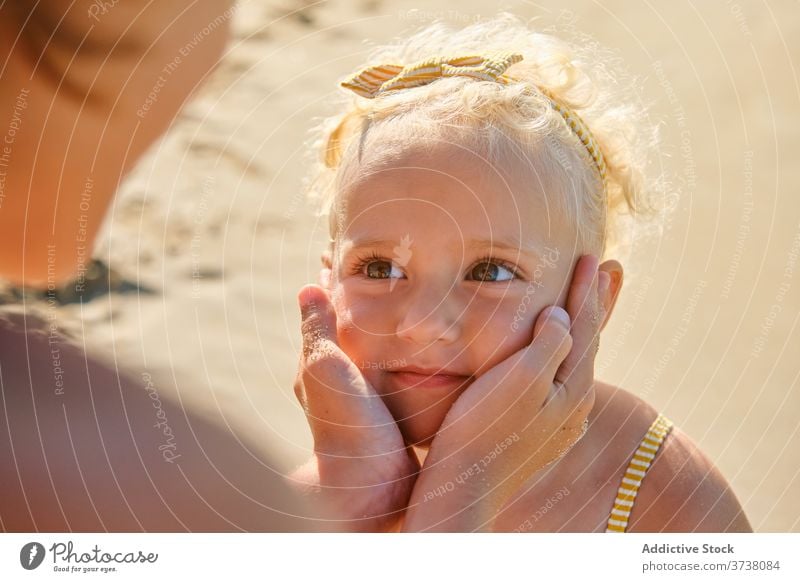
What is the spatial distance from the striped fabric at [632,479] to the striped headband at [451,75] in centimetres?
35

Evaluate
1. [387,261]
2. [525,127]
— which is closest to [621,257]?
[525,127]

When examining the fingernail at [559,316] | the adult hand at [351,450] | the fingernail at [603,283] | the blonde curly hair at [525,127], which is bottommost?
the adult hand at [351,450]

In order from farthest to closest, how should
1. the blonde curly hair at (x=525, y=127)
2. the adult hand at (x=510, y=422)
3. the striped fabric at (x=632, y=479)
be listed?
1. the striped fabric at (x=632, y=479)
2. the blonde curly hair at (x=525, y=127)
3. the adult hand at (x=510, y=422)

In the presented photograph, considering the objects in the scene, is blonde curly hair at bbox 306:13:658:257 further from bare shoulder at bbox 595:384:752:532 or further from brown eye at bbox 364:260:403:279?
bare shoulder at bbox 595:384:752:532

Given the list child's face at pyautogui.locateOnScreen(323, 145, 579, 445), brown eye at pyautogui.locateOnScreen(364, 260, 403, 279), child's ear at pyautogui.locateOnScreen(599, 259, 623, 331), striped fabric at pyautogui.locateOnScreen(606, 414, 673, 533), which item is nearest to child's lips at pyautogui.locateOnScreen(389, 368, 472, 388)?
child's face at pyautogui.locateOnScreen(323, 145, 579, 445)

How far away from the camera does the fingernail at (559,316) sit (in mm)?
1058

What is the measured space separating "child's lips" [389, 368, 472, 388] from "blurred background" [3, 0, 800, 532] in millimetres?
385

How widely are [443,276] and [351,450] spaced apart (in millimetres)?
214

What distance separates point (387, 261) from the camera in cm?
Answer: 108

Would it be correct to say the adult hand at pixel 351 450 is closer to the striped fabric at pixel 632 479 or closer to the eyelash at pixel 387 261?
the eyelash at pixel 387 261

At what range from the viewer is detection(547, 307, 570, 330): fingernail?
106cm

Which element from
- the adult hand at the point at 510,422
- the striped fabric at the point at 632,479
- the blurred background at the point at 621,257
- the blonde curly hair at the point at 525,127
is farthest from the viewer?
the blurred background at the point at 621,257

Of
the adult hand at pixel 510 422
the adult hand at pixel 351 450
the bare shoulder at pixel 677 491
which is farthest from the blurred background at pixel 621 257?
the adult hand at pixel 510 422
